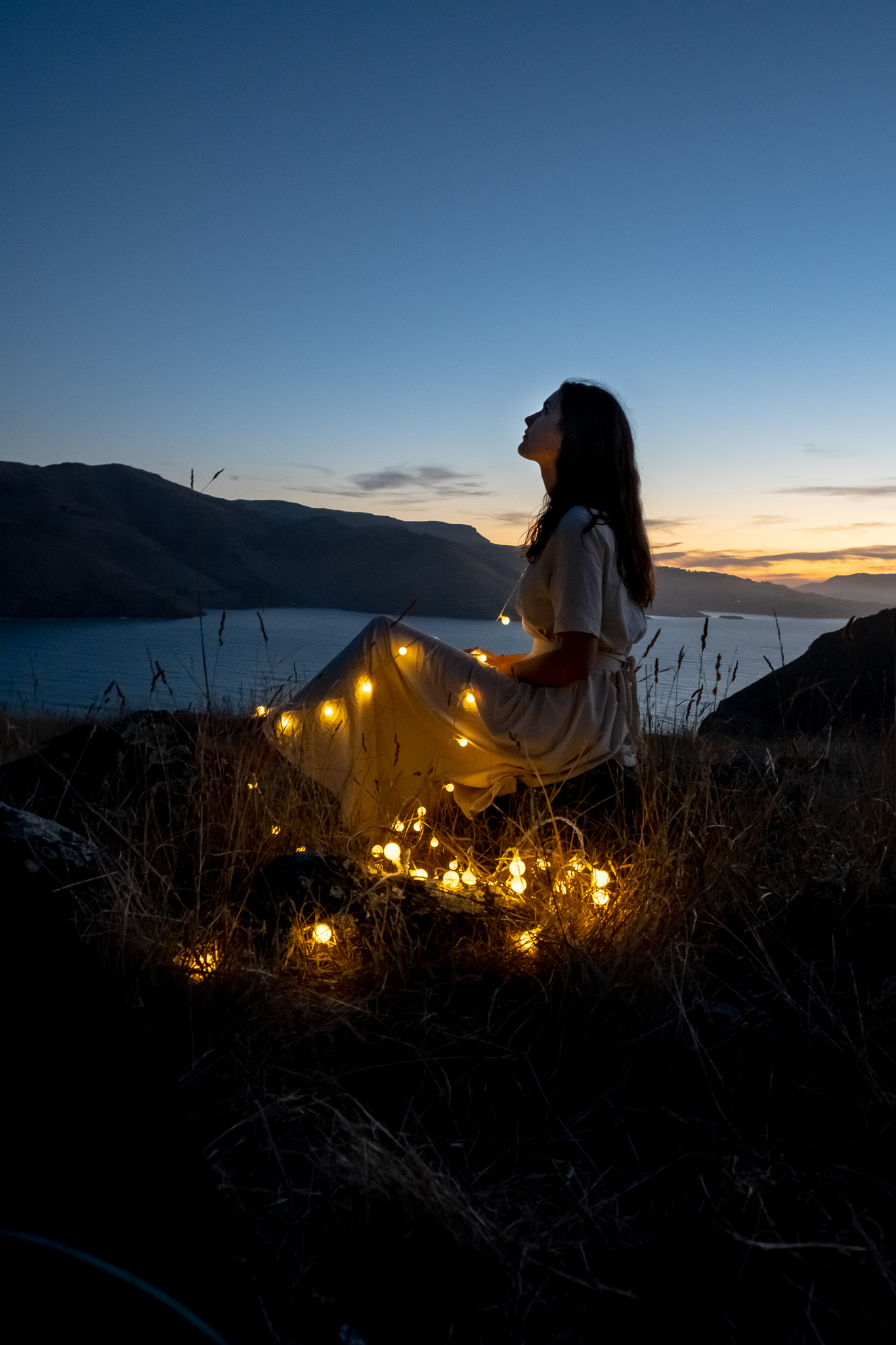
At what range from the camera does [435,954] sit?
206cm

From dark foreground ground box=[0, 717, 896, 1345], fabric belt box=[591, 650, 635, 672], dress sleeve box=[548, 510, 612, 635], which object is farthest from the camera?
fabric belt box=[591, 650, 635, 672]

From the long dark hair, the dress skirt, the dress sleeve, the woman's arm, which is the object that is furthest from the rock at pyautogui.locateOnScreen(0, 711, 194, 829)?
the long dark hair

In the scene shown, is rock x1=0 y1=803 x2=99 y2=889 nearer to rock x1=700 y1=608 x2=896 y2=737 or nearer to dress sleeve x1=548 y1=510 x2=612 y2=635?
dress sleeve x1=548 y1=510 x2=612 y2=635

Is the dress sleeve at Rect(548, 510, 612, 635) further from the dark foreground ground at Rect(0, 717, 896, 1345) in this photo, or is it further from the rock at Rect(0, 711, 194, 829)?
the rock at Rect(0, 711, 194, 829)

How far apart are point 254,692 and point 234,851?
48.4 inches

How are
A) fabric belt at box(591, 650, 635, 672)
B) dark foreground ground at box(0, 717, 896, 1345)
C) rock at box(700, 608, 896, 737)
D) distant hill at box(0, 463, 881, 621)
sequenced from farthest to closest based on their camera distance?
1. distant hill at box(0, 463, 881, 621)
2. rock at box(700, 608, 896, 737)
3. fabric belt at box(591, 650, 635, 672)
4. dark foreground ground at box(0, 717, 896, 1345)

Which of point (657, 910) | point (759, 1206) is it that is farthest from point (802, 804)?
point (759, 1206)

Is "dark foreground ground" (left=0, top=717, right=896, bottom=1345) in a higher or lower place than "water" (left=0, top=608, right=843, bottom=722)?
lower

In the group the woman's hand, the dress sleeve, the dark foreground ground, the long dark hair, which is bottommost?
the dark foreground ground

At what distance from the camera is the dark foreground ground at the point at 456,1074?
3.46 feet

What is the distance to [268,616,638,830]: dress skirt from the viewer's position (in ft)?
9.33

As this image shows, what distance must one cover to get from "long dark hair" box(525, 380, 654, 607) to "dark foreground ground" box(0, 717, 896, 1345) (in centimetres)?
83

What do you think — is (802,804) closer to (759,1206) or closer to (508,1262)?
(759,1206)

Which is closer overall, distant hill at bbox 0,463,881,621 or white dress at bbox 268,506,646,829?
white dress at bbox 268,506,646,829
